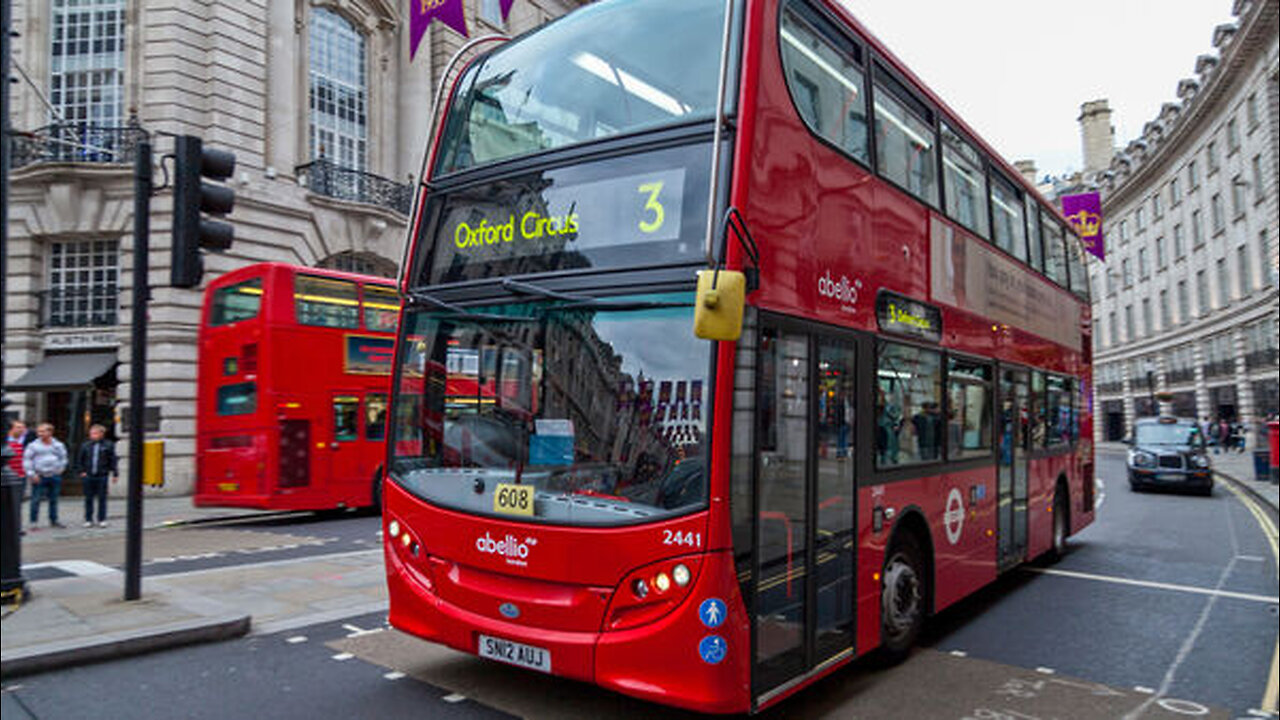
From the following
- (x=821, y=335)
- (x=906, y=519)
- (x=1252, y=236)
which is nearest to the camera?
(x=821, y=335)

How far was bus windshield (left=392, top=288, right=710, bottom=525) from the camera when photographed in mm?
4176

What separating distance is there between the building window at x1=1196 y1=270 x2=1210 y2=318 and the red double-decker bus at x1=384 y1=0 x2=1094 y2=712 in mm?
46090

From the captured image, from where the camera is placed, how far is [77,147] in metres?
20.4

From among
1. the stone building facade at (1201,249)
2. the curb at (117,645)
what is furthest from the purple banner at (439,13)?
the stone building facade at (1201,249)

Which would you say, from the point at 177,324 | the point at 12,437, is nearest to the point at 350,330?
the point at 12,437

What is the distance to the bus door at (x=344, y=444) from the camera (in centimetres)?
1468

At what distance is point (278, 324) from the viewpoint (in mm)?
13555

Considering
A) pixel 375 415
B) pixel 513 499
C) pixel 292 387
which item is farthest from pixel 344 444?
pixel 513 499

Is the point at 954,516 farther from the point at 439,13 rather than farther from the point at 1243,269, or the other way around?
the point at 1243,269

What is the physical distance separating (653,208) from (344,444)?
1203cm

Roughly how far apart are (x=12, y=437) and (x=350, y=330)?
5.71 metres

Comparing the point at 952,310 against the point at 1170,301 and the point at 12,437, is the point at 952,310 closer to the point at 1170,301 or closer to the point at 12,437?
the point at 12,437

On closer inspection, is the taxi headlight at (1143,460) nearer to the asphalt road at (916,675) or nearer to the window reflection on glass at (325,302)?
the asphalt road at (916,675)

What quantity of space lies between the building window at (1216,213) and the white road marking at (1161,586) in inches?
1550
